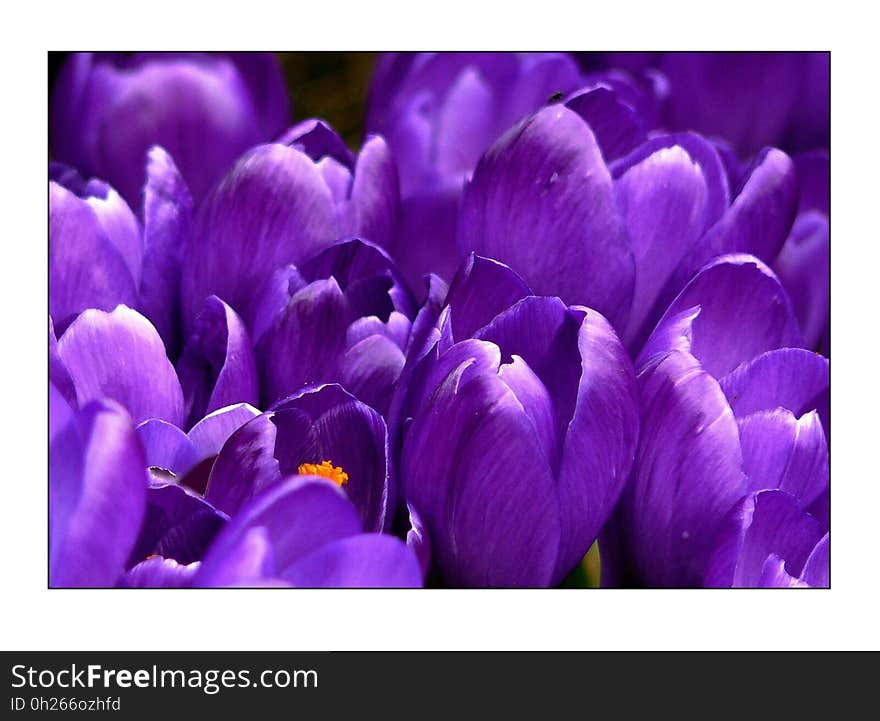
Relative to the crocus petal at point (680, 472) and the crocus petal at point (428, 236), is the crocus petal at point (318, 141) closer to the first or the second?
the crocus petal at point (428, 236)

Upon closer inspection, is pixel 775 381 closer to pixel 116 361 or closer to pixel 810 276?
pixel 810 276

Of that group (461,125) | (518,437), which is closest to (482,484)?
(518,437)

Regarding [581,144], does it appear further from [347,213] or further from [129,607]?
[129,607]

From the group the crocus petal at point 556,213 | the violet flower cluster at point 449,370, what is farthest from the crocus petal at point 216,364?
the crocus petal at point 556,213

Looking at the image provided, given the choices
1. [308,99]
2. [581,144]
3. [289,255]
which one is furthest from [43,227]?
[308,99]

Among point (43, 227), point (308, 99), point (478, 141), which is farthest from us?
point (308, 99)
